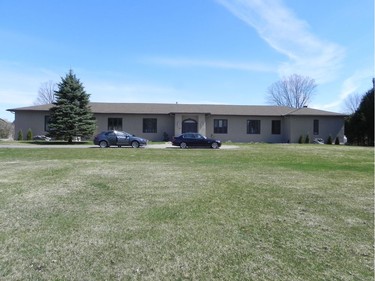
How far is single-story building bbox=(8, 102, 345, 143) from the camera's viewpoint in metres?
35.3

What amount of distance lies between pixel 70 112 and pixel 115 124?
6926 mm

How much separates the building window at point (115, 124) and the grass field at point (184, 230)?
27753 mm

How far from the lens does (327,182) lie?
29.9 feet

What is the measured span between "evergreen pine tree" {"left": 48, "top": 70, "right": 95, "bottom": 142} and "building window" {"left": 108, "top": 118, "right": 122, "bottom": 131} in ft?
14.0

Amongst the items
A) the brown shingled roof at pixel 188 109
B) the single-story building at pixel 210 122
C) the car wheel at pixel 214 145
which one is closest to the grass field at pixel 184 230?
the car wheel at pixel 214 145

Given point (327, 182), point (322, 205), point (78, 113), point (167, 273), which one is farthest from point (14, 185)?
point (78, 113)

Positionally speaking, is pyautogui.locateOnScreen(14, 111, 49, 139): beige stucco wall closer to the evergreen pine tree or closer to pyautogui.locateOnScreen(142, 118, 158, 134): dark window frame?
the evergreen pine tree

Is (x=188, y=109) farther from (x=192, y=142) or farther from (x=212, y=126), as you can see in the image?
(x=192, y=142)

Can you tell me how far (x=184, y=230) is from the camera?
4.88m

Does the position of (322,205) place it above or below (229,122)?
below

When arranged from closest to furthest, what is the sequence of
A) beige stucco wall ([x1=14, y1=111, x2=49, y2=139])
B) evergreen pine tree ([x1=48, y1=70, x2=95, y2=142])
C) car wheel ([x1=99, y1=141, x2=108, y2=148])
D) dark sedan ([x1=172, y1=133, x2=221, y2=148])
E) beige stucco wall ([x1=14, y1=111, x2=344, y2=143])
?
car wheel ([x1=99, y1=141, x2=108, y2=148])
dark sedan ([x1=172, y1=133, x2=221, y2=148])
evergreen pine tree ([x1=48, y1=70, x2=95, y2=142])
beige stucco wall ([x1=14, y1=111, x2=49, y2=139])
beige stucco wall ([x1=14, y1=111, x2=344, y2=143])

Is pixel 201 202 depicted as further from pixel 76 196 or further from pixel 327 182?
pixel 327 182

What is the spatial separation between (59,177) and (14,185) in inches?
54.7

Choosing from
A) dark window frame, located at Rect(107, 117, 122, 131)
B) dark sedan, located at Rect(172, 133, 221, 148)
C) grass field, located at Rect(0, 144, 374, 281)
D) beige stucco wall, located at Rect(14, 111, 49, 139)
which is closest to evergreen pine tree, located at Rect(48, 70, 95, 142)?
dark window frame, located at Rect(107, 117, 122, 131)
